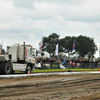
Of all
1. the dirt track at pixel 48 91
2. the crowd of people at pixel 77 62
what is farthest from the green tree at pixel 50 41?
the dirt track at pixel 48 91

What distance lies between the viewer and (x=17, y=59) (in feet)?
63.2

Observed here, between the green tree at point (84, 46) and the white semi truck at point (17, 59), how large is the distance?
68274 mm

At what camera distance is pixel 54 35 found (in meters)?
91.4

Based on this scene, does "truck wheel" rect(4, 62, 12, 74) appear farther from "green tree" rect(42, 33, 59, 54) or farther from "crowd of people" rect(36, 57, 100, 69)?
"green tree" rect(42, 33, 59, 54)

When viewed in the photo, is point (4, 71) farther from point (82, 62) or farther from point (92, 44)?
point (92, 44)

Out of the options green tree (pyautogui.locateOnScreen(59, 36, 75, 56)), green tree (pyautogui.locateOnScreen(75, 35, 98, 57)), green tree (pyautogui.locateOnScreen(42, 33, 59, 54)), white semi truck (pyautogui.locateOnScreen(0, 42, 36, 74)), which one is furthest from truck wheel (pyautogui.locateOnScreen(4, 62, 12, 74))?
green tree (pyautogui.locateOnScreen(59, 36, 75, 56))

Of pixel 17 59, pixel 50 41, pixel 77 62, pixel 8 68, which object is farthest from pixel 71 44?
pixel 8 68

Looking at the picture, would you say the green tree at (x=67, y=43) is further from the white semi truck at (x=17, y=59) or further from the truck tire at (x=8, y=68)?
the truck tire at (x=8, y=68)

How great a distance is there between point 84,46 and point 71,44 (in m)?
5.72

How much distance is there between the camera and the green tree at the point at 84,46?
88000 mm

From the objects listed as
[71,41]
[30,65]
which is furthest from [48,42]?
[30,65]

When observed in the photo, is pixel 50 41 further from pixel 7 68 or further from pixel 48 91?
pixel 48 91

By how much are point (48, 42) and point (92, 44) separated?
19577 mm

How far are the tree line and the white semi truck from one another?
65638 millimetres
